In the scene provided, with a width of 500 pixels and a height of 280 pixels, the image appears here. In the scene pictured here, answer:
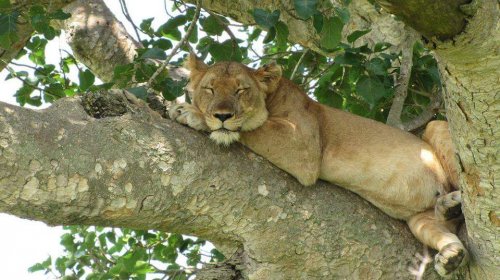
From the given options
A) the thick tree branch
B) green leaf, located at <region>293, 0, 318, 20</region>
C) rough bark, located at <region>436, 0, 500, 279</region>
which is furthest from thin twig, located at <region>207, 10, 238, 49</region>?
the thick tree branch

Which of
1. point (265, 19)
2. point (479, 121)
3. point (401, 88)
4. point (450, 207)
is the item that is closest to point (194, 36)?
point (265, 19)

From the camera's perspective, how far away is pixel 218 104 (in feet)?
18.0

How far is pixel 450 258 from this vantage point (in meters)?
4.73

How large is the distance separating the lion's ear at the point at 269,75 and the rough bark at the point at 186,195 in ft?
3.62

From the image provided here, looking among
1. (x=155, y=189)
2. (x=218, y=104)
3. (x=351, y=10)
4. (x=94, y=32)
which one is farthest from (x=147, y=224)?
(x=351, y=10)

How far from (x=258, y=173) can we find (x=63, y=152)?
1.38 meters

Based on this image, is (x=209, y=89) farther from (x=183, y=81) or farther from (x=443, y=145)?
(x=443, y=145)

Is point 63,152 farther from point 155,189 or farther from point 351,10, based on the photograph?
point 351,10

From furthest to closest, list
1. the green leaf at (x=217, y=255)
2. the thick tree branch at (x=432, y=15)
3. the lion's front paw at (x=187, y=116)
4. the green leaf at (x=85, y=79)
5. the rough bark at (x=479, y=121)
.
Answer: the green leaf at (x=217, y=255) < the green leaf at (x=85, y=79) < the lion's front paw at (x=187, y=116) < the rough bark at (x=479, y=121) < the thick tree branch at (x=432, y=15)

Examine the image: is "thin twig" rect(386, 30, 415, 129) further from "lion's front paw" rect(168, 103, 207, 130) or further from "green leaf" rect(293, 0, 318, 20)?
"lion's front paw" rect(168, 103, 207, 130)

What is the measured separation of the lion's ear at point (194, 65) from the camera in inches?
240

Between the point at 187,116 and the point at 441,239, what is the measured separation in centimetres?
201

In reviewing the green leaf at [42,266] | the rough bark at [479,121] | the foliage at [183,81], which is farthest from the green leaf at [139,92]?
the green leaf at [42,266]

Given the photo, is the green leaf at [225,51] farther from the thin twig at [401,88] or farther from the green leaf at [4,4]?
the green leaf at [4,4]
